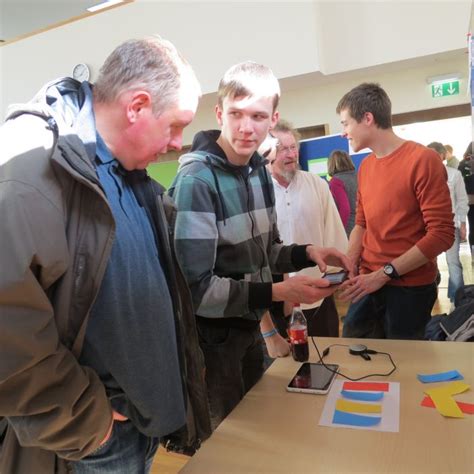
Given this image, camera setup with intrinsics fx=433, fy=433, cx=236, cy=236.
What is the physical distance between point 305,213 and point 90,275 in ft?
5.62

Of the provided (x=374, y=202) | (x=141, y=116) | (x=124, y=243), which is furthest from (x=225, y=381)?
(x=374, y=202)

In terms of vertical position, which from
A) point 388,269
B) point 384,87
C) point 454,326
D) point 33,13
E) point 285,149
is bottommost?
point 454,326

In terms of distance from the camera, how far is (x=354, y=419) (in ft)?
3.42

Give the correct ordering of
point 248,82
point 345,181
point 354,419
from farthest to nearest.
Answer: point 345,181 < point 248,82 < point 354,419

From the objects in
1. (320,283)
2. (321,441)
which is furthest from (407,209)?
(321,441)

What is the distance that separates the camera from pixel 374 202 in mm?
1914

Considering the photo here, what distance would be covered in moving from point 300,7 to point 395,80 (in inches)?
53.0

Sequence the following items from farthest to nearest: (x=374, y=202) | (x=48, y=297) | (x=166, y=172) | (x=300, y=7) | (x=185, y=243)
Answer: (x=166, y=172) < (x=300, y=7) < (x=374, y=202) < (x=185, y=243) < (x=48, y=297)

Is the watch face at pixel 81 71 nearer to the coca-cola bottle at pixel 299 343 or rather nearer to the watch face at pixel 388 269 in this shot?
the watch face at pixel 388 269

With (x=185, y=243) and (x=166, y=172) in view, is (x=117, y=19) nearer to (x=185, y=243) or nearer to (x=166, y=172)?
(x=166, y=172)

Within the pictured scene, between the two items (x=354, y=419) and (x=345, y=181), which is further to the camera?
(x=345, y=181)

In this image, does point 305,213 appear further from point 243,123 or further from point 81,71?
point 81,71

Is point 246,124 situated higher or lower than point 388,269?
higher

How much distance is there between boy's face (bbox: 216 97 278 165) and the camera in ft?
4.55
